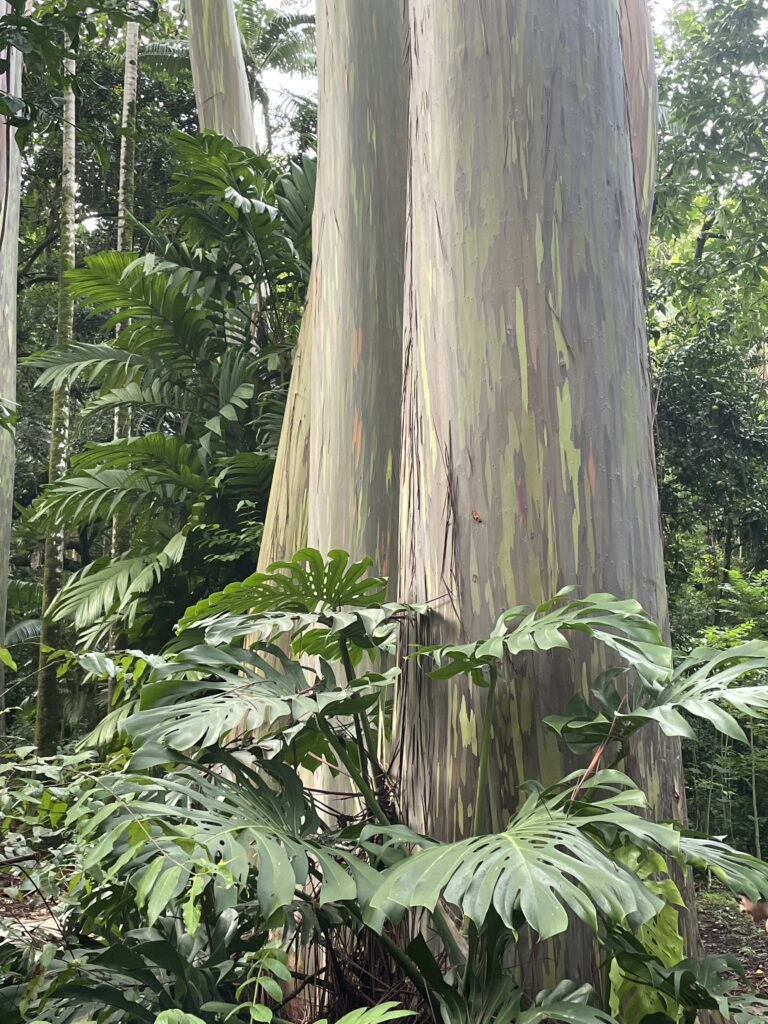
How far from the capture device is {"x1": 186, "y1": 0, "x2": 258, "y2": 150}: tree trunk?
7664 millimetres

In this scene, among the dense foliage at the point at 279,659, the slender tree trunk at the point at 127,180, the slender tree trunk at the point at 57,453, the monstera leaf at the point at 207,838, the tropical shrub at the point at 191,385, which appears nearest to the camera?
the monstera leaf at the point at 207,838

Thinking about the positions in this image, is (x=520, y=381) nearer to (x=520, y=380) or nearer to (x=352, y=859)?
(x=520, y=380)

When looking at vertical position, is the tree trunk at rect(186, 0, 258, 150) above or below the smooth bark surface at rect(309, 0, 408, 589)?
above

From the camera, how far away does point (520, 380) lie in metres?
2.08

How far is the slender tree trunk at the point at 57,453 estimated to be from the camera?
6766 mm

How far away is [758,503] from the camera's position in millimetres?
7164

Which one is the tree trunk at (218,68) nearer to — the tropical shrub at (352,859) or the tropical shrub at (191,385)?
the tropical shrub at (191,385)

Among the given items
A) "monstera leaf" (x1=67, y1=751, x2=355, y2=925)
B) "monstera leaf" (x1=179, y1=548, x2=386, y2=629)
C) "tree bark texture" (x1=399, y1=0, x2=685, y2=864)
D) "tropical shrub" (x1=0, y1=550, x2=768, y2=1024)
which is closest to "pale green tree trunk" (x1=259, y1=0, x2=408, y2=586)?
"tree bark texture" (x1=399, y1=0, x2=685, y2=864)

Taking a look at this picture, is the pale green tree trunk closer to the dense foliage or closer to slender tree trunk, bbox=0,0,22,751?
the dense foliage

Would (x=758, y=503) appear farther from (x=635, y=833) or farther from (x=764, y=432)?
(x=635, y=833)

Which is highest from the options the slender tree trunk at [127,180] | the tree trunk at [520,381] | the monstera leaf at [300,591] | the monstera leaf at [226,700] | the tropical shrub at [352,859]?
the slender tree trunk at [127,180]

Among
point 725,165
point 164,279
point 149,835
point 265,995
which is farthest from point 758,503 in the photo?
point 149,835

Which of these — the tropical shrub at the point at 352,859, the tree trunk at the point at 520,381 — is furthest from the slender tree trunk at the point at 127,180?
the tropical shrub at the point at 352,859

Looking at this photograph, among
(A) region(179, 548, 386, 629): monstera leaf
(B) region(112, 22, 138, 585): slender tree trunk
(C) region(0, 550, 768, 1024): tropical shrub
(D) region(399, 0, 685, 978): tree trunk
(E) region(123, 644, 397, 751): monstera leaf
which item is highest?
(B) region(112, 22, 138, 585): slender tree trunk
